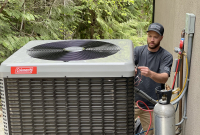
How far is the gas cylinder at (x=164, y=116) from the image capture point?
4.40ft

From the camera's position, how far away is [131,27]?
30.7ft

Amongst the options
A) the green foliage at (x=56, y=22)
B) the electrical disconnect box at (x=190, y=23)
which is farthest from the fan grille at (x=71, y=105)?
the green foliage at (x=56, y=22)

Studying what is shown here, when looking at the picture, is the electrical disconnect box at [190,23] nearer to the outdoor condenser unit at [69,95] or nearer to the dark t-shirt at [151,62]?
the outdoor condenser unit at [69,95]

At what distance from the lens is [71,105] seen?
126cm

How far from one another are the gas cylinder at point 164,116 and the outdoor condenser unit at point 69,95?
0.17 meters

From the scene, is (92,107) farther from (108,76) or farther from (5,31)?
(5,31)

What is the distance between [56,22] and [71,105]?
19.1 ft

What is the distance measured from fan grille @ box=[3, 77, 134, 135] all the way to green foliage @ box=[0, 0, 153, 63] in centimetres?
418

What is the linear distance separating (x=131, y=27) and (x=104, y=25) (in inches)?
69.6

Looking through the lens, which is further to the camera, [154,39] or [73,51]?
[154,39]

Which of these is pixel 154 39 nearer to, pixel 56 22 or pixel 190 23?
pixel 190 23

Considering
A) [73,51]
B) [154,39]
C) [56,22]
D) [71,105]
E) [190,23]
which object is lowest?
[56,22]

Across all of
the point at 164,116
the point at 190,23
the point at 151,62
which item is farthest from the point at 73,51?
the point at 151,62

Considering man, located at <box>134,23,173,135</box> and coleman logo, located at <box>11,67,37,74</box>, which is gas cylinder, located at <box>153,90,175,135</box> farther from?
man, located at <box>134,23,173,135</box>
